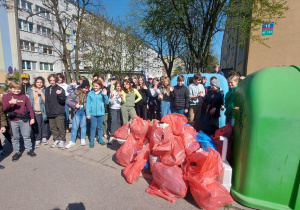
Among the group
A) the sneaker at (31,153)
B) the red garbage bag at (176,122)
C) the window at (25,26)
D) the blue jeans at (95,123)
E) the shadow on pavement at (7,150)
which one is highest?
the window at (25,26)

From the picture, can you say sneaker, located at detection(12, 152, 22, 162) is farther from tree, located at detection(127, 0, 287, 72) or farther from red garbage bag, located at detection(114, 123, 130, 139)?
tree, located at detection(127, 0, 287, 72)

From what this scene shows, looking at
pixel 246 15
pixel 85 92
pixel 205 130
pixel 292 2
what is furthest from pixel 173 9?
pixel 205 130

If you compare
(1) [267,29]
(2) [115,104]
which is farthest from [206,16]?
(2) [115,104]

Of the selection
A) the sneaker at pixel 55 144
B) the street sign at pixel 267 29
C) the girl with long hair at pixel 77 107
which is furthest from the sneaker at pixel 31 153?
the street sign at pixel 267 29

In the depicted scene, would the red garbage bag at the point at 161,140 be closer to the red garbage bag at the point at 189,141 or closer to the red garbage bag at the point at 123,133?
the red garbage bag at the point at 189,141

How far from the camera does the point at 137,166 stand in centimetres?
258

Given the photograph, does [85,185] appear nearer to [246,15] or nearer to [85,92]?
[85,92]

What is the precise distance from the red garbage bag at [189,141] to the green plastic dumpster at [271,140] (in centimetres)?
58

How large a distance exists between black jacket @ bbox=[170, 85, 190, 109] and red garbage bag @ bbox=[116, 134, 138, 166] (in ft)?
5.41

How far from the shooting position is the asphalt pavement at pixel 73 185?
6.95 feet

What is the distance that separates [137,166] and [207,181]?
3.47 ft

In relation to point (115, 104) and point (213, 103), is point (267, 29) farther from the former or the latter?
point (115, 104)

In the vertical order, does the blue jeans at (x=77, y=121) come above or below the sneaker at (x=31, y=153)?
above

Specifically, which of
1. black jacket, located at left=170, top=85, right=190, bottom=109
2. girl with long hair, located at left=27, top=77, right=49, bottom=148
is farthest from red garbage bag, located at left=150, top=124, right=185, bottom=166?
girl with long hair, located at left=27, top=77, right=49, bottom=148
